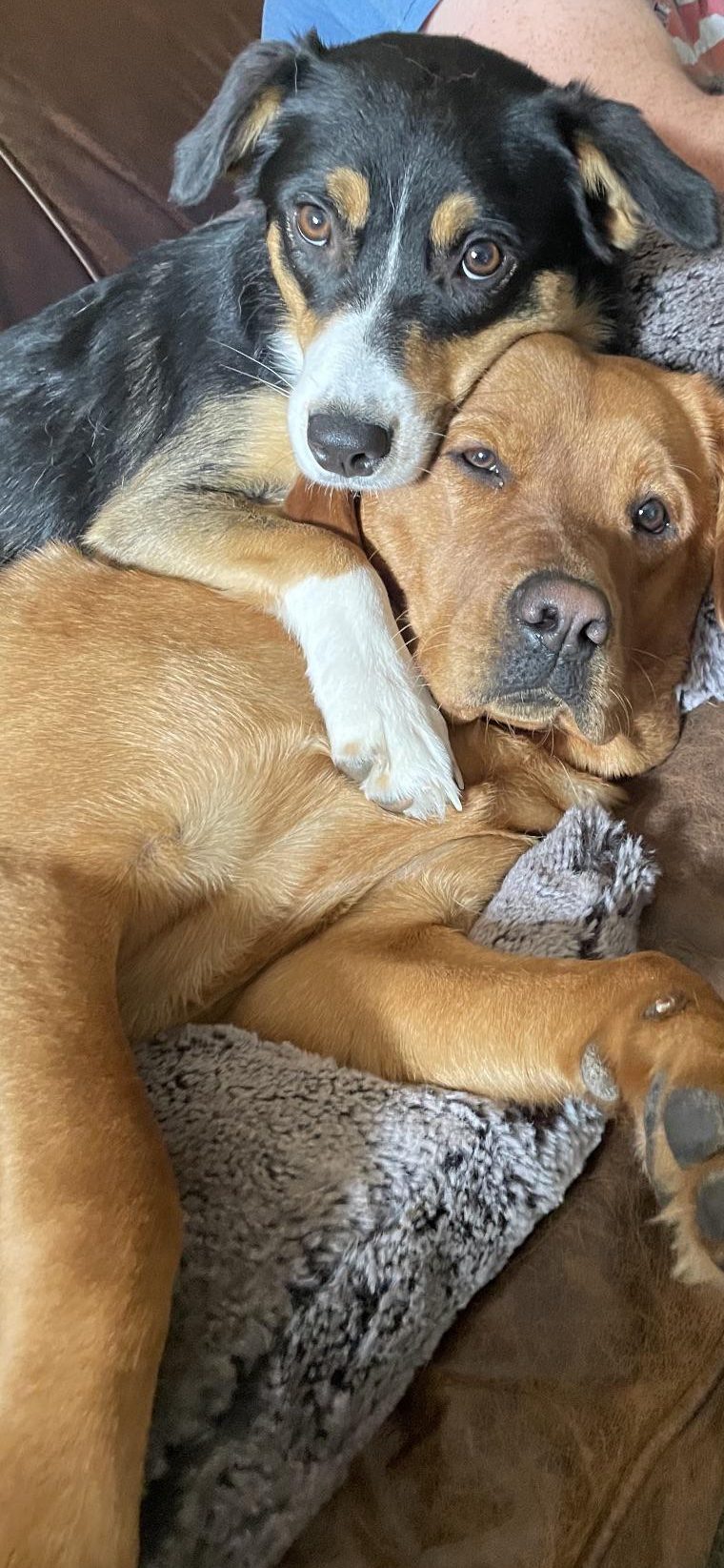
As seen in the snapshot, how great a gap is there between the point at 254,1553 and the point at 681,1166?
558 millimetres

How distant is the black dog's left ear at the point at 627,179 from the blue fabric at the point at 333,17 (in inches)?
43.7

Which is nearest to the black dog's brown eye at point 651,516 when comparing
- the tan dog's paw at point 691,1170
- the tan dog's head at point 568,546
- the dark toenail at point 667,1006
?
the tan dog's head at point 568,546

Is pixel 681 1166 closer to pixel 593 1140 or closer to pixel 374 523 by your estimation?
pixel 593 1140

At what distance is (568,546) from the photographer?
63.2 inches

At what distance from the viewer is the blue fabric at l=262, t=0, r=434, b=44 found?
2.85 meters

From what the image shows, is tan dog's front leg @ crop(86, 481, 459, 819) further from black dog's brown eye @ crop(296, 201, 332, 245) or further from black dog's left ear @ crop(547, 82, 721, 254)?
black dog's left ear @ crop(547, 82, 721, 254)

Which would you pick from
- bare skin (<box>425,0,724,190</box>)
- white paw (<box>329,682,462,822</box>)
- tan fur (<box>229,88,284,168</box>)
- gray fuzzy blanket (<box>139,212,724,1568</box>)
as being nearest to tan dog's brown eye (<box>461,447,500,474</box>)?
white paw (<box>329,682,462,822</box>)

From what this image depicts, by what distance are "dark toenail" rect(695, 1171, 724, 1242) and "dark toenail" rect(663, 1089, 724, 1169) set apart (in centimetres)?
3

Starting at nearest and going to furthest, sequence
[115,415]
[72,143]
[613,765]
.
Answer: [613,765] → [115,415] → [72,143]

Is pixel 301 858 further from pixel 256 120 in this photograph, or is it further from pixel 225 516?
pixel 256 120

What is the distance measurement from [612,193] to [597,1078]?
1648 millimetres

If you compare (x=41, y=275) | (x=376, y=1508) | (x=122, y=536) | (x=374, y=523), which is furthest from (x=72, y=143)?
(x=376, y=1508)

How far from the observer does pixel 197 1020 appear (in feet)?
5.35

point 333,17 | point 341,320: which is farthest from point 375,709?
point 333,17
